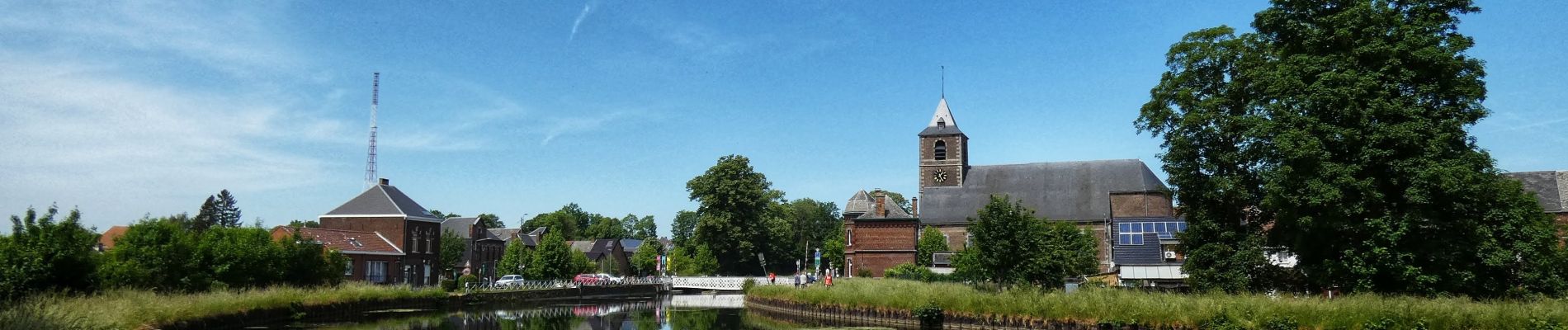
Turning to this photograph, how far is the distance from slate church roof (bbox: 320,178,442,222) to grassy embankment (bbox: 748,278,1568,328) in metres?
35.0

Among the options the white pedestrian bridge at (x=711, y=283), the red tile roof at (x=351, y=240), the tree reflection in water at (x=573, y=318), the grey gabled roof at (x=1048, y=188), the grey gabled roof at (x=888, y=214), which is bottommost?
the tree reflection in water at (x=573, y=318)

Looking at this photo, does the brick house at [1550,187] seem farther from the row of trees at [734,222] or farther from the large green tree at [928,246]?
the row of trees at [734,222]

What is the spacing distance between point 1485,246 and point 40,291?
1248 inches

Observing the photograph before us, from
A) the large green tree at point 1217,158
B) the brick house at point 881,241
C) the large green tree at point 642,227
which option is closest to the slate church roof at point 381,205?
the brick house at point 881,241

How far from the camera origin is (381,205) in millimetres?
54656

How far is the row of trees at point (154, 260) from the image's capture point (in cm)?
2172

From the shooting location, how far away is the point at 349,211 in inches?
2169

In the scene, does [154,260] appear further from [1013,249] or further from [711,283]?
[711,283]

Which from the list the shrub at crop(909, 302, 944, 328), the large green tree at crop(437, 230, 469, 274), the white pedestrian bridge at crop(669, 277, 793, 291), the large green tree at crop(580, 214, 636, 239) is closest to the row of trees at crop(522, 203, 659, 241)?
the large green tree at crop(580, 214, 636, 239)

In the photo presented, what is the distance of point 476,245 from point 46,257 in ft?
199

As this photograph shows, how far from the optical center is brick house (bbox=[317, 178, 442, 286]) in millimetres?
53656

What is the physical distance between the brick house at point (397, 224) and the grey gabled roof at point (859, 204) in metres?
26.6

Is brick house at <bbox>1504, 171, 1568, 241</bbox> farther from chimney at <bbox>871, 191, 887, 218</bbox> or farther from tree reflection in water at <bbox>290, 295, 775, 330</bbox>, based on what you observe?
tree reflection in water at <bbox>290, 295, 775, 330</bbox>

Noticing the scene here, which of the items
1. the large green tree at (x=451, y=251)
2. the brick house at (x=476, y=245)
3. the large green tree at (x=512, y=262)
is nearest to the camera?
the large green tree at (x=512, y=262)
